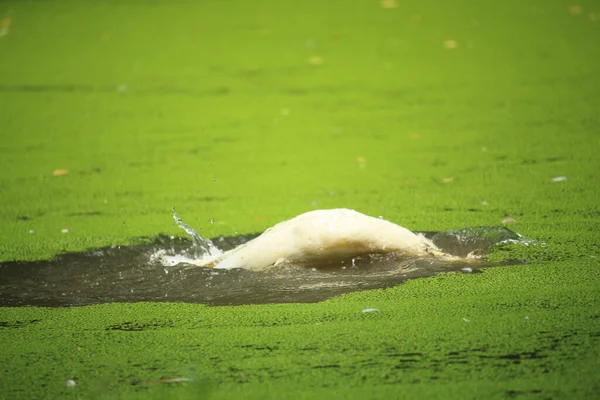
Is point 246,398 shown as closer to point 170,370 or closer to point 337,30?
point 170,370

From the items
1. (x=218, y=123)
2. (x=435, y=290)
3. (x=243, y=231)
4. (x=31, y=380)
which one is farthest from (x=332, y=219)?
(x=218, y=123)

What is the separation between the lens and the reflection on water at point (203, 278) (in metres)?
3.53

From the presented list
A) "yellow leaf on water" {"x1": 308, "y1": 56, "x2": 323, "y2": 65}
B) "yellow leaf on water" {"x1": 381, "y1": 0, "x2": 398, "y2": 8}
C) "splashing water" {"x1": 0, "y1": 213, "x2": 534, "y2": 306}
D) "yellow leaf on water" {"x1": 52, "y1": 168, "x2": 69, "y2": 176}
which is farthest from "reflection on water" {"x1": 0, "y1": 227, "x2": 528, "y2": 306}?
"yellow leaf on water" {"x1": 381, "y1": 0, "x2": 398, "y2": 8}

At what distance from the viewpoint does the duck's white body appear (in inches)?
147

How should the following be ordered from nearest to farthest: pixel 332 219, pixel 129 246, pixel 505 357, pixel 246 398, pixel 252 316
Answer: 1. pixel 246 398
2. pixel 505 357
3. pixel 252 316
4. pixel 332 219
5. pixel 129 246

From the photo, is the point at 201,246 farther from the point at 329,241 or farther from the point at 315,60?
the point at 315,60

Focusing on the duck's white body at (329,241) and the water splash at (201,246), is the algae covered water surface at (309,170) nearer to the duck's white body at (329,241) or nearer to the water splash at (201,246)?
the water splash at (201,246)

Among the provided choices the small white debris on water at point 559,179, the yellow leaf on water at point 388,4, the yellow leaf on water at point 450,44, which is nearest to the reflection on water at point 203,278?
the small white debris on water at point 559,179

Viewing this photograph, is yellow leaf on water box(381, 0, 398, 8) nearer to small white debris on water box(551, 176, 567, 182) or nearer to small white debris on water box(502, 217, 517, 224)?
small white debris on water box(551, 176, 567, 182)

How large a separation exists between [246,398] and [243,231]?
209cm

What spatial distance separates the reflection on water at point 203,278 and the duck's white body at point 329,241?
5 cm

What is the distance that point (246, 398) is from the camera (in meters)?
2.49

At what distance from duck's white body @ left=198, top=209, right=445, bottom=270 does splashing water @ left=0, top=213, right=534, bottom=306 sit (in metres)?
0.05

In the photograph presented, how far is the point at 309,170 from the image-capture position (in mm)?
5637
